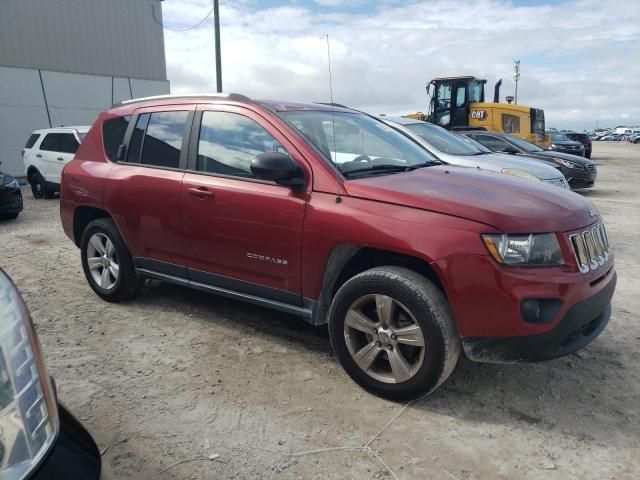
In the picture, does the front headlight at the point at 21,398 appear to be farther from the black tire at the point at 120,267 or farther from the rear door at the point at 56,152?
the rear door at the point at 56,152

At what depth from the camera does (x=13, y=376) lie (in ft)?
4.38

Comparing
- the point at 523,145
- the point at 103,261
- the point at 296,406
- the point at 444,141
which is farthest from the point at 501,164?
the point at 296,406

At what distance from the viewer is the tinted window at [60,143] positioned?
38.6ft

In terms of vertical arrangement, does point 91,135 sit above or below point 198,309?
above

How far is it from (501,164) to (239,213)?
17.3ft

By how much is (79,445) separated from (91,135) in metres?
3.94

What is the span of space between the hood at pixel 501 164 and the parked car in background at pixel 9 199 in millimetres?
7242

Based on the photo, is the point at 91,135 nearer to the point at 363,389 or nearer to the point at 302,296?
the point at 302,296

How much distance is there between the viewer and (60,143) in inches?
471

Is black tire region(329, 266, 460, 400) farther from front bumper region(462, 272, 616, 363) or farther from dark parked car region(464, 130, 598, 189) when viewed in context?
dark parked car region(464, 130, 598, 189)

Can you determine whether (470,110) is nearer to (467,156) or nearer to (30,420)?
(467,156)

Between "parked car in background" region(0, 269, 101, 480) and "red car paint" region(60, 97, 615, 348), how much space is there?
6.09 ft

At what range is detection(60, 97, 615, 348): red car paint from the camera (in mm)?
2711

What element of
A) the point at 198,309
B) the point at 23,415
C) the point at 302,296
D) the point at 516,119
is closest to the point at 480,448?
the point at 302,296
